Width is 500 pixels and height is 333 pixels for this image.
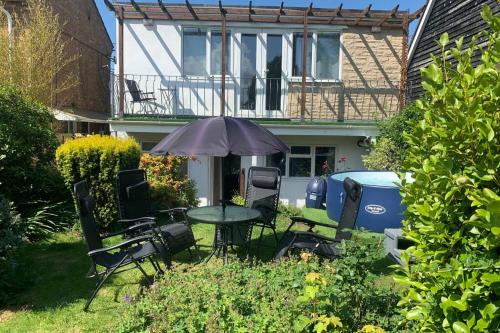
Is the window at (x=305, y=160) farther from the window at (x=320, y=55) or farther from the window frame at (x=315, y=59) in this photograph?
the window at (x=320, y=55)

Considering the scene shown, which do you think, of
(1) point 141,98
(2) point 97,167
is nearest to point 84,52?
(1) point 141,98

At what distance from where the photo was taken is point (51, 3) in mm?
13531

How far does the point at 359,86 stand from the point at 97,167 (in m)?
8.72

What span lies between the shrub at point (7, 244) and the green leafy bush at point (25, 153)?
2274 mm

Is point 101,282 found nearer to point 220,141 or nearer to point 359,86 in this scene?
point 220,141

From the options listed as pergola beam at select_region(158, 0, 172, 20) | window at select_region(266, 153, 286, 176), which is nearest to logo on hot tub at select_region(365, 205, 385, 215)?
window at select_region(266, 153, 286, 176)

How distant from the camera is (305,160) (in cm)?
1184

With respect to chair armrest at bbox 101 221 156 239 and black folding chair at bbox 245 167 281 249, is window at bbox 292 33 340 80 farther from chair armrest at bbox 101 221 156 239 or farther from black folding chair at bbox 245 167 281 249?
chair armrest at bbox 101 221 156 239

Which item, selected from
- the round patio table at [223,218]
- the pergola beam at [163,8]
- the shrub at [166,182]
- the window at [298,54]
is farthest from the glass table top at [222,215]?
the pergola beam at [163,8]

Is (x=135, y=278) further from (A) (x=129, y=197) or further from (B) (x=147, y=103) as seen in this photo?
(B) (x=147, y=103)

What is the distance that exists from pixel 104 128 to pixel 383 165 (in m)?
12.1

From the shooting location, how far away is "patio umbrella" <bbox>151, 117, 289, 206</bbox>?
446 centimetres

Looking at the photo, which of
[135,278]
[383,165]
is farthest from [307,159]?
[135,278]

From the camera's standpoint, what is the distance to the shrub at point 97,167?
6.11 meters
